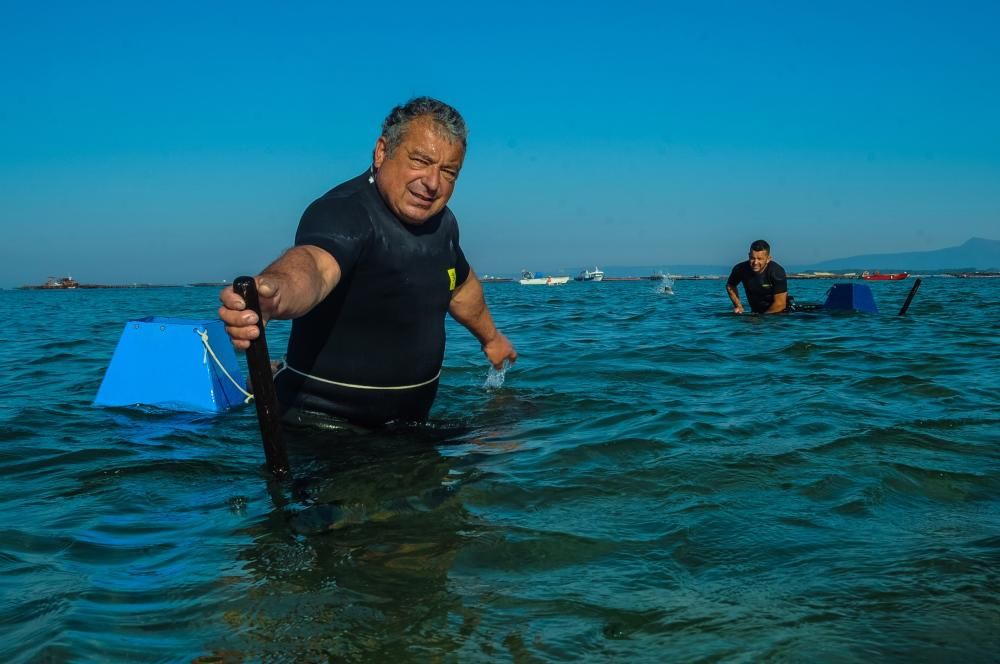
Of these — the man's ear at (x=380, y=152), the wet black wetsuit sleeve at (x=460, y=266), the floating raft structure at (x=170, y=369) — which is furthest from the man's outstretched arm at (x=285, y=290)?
the floating raft structure at (x=170, y=369)

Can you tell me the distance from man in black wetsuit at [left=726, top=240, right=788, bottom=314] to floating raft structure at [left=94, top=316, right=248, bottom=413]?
1073 centimetres

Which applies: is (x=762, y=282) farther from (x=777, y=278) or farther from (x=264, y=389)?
(x=264, y=389)

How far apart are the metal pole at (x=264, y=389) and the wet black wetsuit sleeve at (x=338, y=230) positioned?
733mm

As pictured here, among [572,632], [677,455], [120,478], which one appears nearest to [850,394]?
[677,455]

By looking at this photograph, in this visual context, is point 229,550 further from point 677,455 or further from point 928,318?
point 928,318

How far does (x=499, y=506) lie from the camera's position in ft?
11.9

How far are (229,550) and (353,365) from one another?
1436mm

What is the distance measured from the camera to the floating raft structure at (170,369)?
19.4ft

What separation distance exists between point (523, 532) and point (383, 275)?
161 cm

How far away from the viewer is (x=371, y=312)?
4199mm

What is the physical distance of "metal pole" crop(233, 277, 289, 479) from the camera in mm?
2832

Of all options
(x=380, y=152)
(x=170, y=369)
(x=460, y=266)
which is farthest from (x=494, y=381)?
(x=380, y=152)

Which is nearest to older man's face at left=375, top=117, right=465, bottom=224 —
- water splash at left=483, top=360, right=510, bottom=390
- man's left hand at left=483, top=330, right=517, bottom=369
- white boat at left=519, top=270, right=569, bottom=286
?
man's left hand at left=483, top=330, right=517, bottom=369

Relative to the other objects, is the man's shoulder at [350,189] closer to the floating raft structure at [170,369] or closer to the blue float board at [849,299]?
the floating raft structure at [170,369]
